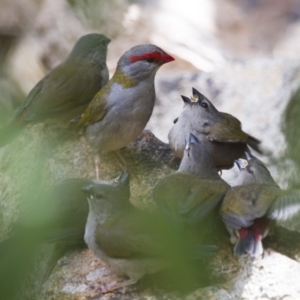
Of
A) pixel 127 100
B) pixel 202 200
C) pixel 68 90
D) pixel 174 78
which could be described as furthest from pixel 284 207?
pixel 174 78

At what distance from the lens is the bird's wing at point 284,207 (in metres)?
3.14

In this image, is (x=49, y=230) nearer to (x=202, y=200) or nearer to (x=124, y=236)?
(x=124, y=236)

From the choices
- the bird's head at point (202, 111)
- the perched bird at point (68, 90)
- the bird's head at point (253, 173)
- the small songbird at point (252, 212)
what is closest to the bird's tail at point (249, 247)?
the small songbird at point (252, 212)

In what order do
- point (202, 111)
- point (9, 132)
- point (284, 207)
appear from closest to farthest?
point (9, 132) < point (284, 207) < point (202, 111)

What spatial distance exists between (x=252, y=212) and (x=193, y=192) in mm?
397

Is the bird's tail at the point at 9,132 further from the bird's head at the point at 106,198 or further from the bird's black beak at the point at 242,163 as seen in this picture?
the bird's black beak at the point at 242,163

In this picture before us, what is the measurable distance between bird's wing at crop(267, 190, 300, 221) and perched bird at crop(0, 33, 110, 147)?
7.24 ft

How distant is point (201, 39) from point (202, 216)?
533 centimetres

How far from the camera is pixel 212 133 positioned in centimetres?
481

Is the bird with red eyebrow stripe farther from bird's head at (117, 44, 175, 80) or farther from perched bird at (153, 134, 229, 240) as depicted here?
perched bird at (153, 134, 229, 240)

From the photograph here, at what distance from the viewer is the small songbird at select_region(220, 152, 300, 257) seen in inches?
137

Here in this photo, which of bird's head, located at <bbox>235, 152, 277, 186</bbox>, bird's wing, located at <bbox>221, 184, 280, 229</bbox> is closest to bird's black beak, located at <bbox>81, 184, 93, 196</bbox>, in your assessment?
bird's wing, located at <bbox>221, 184, 280, 229</bbox>

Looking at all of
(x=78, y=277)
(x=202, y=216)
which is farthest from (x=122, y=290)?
(x=202, y=216)

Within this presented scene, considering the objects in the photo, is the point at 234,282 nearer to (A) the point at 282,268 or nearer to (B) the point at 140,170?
(A) the point at 282,268
